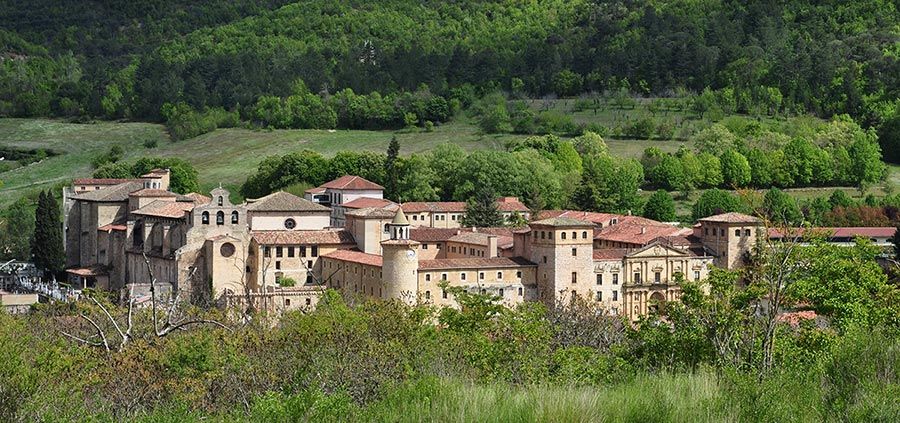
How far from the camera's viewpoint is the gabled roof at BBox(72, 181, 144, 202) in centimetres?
6506

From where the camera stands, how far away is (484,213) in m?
68.2

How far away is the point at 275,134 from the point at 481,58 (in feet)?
93.2

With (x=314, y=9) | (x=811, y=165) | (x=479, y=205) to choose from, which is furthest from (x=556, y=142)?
(x=314, y=9)

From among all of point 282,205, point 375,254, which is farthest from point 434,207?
point 375,254

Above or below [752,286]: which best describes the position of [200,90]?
above

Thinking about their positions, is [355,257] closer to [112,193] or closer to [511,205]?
[112,193]

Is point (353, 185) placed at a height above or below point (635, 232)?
above

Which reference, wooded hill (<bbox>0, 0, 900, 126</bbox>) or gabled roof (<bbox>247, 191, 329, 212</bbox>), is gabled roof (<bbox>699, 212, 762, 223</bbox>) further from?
→ wooded hill (<bbox>0, 0, 900, 126</bbox>)

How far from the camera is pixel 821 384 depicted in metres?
19.1

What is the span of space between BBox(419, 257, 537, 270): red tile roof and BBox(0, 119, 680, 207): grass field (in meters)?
42.9

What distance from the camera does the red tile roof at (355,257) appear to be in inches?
2024

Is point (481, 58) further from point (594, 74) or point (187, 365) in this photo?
point (187, 365)

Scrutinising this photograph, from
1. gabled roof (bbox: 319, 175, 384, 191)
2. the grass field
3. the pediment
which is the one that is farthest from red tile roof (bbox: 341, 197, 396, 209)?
the grass field

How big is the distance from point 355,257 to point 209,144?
211 feet
